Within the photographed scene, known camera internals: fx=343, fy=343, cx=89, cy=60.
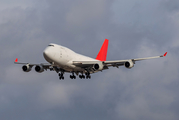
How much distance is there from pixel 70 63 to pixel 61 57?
3.21 metres

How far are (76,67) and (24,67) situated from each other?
12.3 metres

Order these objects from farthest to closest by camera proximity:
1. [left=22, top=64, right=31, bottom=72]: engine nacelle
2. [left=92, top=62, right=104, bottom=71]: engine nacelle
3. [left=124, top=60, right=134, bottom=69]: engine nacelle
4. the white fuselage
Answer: [left=22, top=64, right=31, bottom=72]: engine nacelle, [left=92, top=62, right=104, bottom=71]: engine nacelle, [left=124, top=60, right=134, bottom=69]: engine nacelle, the white fuselage

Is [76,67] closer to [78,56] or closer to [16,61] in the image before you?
[78,56]

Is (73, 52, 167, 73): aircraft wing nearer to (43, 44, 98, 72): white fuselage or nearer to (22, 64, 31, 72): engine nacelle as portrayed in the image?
(43, 44, 98, 72): white fuselage

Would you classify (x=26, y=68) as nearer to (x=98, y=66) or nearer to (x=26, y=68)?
(x=26, y=68)

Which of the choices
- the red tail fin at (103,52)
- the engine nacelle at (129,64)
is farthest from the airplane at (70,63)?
the red tail fin at (103,52)

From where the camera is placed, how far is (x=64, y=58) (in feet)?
223

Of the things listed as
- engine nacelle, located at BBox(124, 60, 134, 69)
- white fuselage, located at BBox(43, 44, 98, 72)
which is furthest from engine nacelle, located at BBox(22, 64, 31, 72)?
engine nacelle, located at BBox(124, 60, 134, 69)

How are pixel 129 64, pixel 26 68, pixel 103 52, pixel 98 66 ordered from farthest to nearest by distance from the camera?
pixel 103 52 < pixel 26 68 < pixel 98 66 < pixel 129 64

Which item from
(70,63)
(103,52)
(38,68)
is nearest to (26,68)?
(38,68)

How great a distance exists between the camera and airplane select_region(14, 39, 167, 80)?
66.4 m

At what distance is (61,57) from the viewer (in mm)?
67250

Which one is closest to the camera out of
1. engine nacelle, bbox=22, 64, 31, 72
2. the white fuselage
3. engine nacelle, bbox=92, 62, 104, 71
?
the white fuselage

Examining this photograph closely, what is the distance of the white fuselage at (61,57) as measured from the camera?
6556 centimetres
